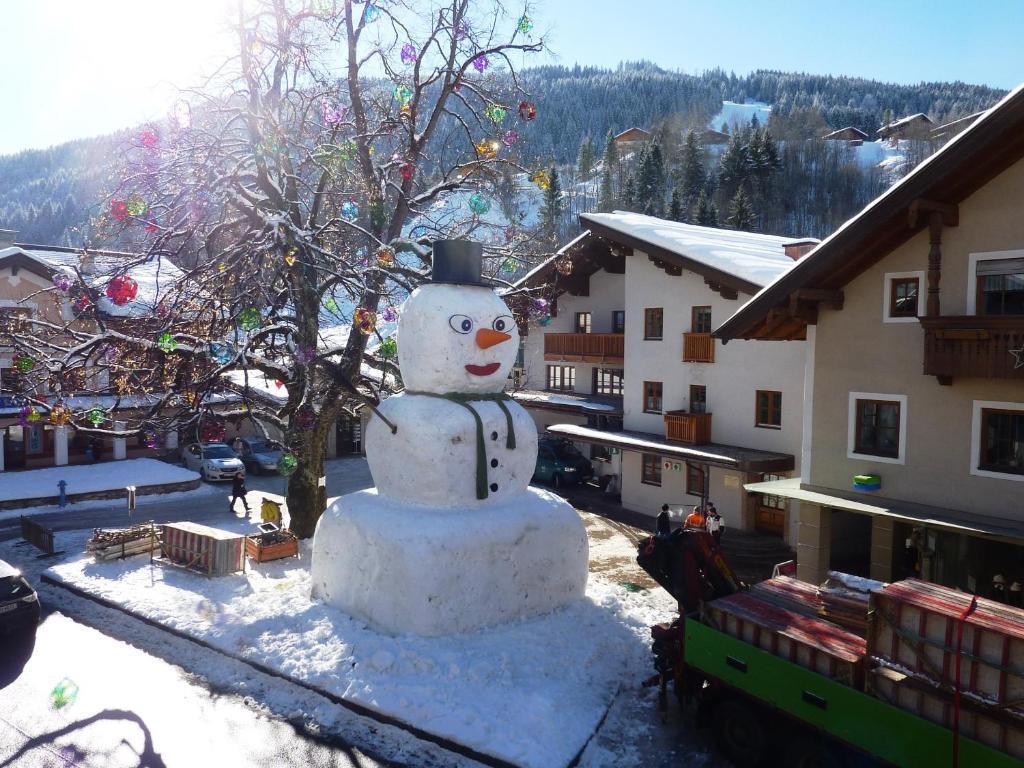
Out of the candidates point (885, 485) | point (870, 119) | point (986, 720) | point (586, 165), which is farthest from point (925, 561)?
point (870, 119)

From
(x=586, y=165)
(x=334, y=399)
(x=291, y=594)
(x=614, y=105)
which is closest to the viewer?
(x=291, y=594)

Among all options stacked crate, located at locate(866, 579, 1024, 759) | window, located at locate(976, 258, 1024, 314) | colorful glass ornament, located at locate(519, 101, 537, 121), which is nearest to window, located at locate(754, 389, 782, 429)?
window, located at locate(976, 258, 1024, 314)

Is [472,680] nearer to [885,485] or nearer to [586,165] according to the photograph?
[885,485]

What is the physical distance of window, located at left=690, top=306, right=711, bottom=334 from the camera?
67.5 ft

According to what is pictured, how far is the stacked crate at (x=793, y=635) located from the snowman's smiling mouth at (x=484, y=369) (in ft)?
15.4

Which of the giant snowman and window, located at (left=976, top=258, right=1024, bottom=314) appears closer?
the giant snowman

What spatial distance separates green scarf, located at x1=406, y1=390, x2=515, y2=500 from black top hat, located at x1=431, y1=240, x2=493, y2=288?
1716mm

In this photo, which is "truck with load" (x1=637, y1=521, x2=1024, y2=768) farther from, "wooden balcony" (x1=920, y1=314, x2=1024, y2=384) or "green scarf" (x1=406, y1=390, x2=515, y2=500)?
"wooden balcony" (x1=920, y1=314, x2=1024, y2=384)

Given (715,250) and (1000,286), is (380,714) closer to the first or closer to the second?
(1000,286)

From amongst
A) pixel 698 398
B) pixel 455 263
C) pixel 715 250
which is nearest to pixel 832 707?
pixel 455 263

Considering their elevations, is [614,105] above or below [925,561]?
above

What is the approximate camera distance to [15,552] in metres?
16.0

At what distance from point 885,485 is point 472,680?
25.7ft

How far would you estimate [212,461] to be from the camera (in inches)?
992
